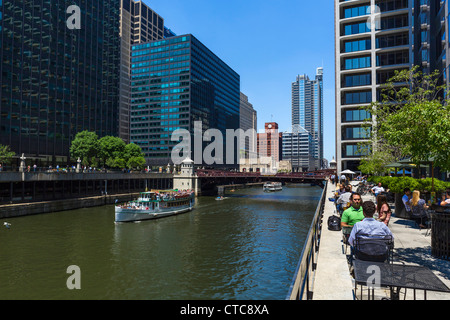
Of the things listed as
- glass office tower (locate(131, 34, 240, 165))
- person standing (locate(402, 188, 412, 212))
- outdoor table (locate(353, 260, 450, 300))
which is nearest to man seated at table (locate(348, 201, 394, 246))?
outdoor table (locate(353, 260, 450, 300))

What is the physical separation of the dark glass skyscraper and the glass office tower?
108 feet

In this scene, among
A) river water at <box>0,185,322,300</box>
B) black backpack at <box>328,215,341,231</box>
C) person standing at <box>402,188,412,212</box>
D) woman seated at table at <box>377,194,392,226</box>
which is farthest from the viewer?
river water at <box>0,185,322,300</box>

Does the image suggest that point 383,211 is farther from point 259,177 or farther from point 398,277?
point 259,177

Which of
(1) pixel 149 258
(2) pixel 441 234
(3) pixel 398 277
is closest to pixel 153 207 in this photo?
(1) pixel 149 258

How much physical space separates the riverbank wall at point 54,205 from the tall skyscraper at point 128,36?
103 m

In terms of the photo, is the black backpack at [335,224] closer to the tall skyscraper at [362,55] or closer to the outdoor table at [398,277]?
the outdoor table at [398,277]

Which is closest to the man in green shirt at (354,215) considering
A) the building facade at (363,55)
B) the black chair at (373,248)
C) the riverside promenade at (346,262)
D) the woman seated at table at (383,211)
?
the woman seated at table at (383,211)

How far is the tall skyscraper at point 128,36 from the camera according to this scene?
165250 millimetres

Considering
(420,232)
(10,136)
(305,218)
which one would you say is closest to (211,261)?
(420,232)

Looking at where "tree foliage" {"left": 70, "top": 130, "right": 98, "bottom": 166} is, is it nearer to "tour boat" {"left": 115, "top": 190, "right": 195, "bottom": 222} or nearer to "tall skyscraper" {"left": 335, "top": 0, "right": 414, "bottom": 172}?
"tour boat" {"left": 115, "top": 190, "right": 195, "bottom": 222}

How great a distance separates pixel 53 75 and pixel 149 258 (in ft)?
269

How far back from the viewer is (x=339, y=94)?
247 feet

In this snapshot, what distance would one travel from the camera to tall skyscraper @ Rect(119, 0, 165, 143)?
165250 millimetres
